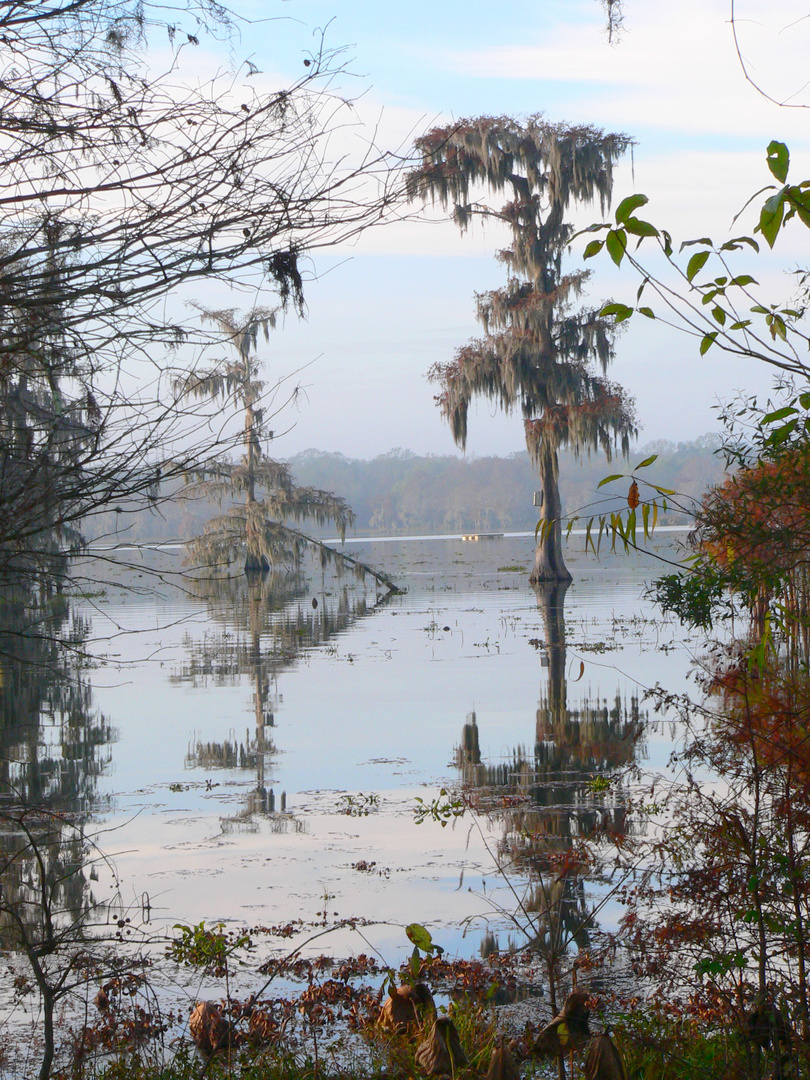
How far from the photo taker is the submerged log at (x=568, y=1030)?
377 cm

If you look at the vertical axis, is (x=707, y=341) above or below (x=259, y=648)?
above

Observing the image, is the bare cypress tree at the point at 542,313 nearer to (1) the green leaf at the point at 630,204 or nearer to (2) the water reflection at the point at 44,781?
(2) the water reflection at the point at 44,781

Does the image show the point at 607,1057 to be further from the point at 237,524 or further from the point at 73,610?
the point at 237,524

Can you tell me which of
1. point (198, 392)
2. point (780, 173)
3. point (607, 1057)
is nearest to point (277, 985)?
point (607, 1057)

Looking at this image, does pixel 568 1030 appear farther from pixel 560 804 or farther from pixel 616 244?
pixel 560 804

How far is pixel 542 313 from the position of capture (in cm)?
3016

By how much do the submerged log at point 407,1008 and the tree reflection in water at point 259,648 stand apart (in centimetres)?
177

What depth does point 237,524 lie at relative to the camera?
41.0 metres

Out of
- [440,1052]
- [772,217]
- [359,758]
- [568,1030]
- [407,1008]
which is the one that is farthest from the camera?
[359,758]

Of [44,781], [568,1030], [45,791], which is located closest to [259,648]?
[44,781]

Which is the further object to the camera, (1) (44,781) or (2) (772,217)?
(1) (44,781)

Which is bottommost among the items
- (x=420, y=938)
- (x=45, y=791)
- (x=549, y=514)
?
(x=45, y=791)

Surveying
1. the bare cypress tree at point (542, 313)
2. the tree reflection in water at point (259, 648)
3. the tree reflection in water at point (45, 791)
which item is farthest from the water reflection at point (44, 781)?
the bare cypress tree at point (542, 313)

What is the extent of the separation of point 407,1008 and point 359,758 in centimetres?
595
